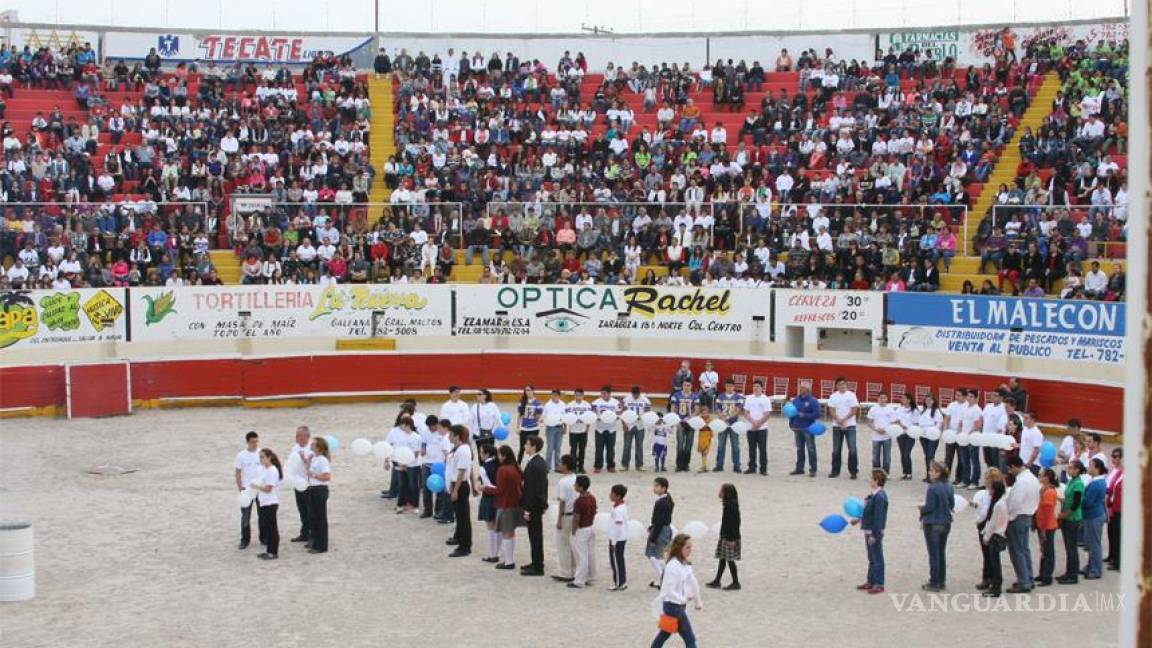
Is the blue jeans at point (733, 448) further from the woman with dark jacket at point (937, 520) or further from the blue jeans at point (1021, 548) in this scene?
the blue jeans at point (1021, 548)

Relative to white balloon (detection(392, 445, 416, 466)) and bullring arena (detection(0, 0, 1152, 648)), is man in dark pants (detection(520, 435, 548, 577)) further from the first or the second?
white balloon (detection(392, 445, 416, 466))

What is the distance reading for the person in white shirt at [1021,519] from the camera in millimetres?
16453

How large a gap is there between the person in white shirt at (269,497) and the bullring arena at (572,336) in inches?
1.9

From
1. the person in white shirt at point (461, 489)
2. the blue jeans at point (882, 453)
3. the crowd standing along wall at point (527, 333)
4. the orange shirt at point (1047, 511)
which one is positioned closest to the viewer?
the orange shirt at point (1047, 511)

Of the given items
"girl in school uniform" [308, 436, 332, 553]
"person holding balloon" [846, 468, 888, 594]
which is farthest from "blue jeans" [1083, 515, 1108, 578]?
"girl in school uniform" [308, 436, 332, 553]

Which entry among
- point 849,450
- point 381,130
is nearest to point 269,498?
point 849,450

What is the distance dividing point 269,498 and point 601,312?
16.2 metres

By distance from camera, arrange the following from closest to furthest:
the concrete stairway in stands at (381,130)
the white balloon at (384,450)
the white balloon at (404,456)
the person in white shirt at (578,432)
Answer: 1. the white balloon at (404,456)
2. the white balloon at (384,450)
3. the person in white shirt at (578,432)
4. the concrete stairway in stands at (381,130)

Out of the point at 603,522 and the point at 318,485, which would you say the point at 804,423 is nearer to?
the point at 603,522

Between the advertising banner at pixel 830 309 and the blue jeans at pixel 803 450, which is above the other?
the advertising banner at pixel 830 309

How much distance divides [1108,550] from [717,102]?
87.5 ft

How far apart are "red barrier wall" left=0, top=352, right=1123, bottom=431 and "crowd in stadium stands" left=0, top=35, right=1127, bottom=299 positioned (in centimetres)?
272

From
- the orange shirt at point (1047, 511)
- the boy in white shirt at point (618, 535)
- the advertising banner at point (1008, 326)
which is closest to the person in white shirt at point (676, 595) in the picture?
the boy in white shirt at point (618, 535)

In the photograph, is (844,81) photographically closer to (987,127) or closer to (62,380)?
(987,127)
